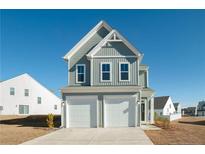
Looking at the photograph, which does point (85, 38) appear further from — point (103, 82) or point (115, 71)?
point (103, 82)

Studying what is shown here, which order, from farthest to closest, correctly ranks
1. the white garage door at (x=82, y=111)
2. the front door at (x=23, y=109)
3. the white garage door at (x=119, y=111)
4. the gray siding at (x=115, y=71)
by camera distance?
1. the front door at (x=23, y=109)
2. the gray siding at (x=115, y=71)
3. the white garage door at (x=82, y=111)
4. the white garage door at (x=119, y=111)

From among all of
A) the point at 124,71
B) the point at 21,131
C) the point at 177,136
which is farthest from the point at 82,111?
the point at 177,136

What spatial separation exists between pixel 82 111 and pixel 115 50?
221 inches

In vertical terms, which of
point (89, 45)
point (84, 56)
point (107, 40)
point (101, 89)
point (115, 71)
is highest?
point (107, 40)

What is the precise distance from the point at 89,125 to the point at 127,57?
6.23 metres

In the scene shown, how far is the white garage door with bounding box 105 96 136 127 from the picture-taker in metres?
19.5

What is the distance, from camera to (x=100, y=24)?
2206 centimetres

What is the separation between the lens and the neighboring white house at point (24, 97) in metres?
39.0

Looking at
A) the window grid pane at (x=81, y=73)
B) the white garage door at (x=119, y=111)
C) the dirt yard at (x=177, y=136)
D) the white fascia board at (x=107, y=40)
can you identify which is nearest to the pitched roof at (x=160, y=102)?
the white fascia board at (x=107, y=40)

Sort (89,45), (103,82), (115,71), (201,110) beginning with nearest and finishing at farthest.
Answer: (103,82) < (115,71) < (89,45) < (201,110)

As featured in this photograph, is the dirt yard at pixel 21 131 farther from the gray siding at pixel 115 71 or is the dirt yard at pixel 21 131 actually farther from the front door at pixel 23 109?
the front door at pixel 23 109

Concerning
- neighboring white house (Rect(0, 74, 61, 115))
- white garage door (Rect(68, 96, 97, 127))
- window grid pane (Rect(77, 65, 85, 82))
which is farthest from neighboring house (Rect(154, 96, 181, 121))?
white garage door (Rect(68, 96, 97, 127))

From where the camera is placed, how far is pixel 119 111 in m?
19.6

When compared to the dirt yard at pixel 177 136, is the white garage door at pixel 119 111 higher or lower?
higher
